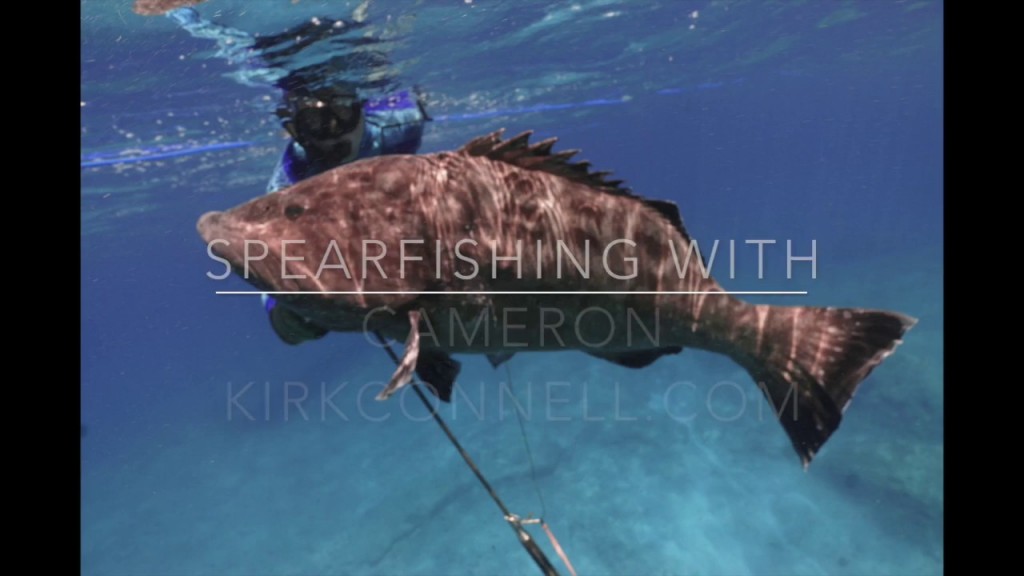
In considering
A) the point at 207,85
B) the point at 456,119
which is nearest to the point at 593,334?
the point at 207,85

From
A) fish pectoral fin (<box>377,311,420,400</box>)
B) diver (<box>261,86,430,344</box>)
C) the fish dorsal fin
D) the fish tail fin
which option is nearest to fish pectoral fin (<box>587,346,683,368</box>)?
the fish tail fin

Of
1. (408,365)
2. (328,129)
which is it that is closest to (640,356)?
(408,365)

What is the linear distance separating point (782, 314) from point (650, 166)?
Result: 9825 centimetres

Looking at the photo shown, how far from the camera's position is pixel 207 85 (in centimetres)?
1402

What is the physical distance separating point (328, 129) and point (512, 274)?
206 inches

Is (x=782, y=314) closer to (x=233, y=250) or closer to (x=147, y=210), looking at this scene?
(x=233, y=250)

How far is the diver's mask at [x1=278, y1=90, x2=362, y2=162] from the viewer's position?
718 cm

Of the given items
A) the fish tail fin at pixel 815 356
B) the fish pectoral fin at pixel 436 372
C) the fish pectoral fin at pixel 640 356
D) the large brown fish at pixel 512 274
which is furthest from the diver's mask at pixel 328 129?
the fish tail fin at pixel 815 356

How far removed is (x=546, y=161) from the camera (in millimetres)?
3322

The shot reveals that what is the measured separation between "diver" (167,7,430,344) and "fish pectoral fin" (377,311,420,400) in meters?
1.02

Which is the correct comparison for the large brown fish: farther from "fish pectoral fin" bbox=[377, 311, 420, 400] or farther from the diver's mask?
the diver's mask

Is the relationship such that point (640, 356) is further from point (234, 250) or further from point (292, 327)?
point (234, 250)

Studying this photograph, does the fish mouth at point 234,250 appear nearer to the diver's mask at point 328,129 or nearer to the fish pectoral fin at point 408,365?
the fish pectoral fin at point 408,365

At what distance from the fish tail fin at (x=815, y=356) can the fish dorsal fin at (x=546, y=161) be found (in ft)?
3.10
